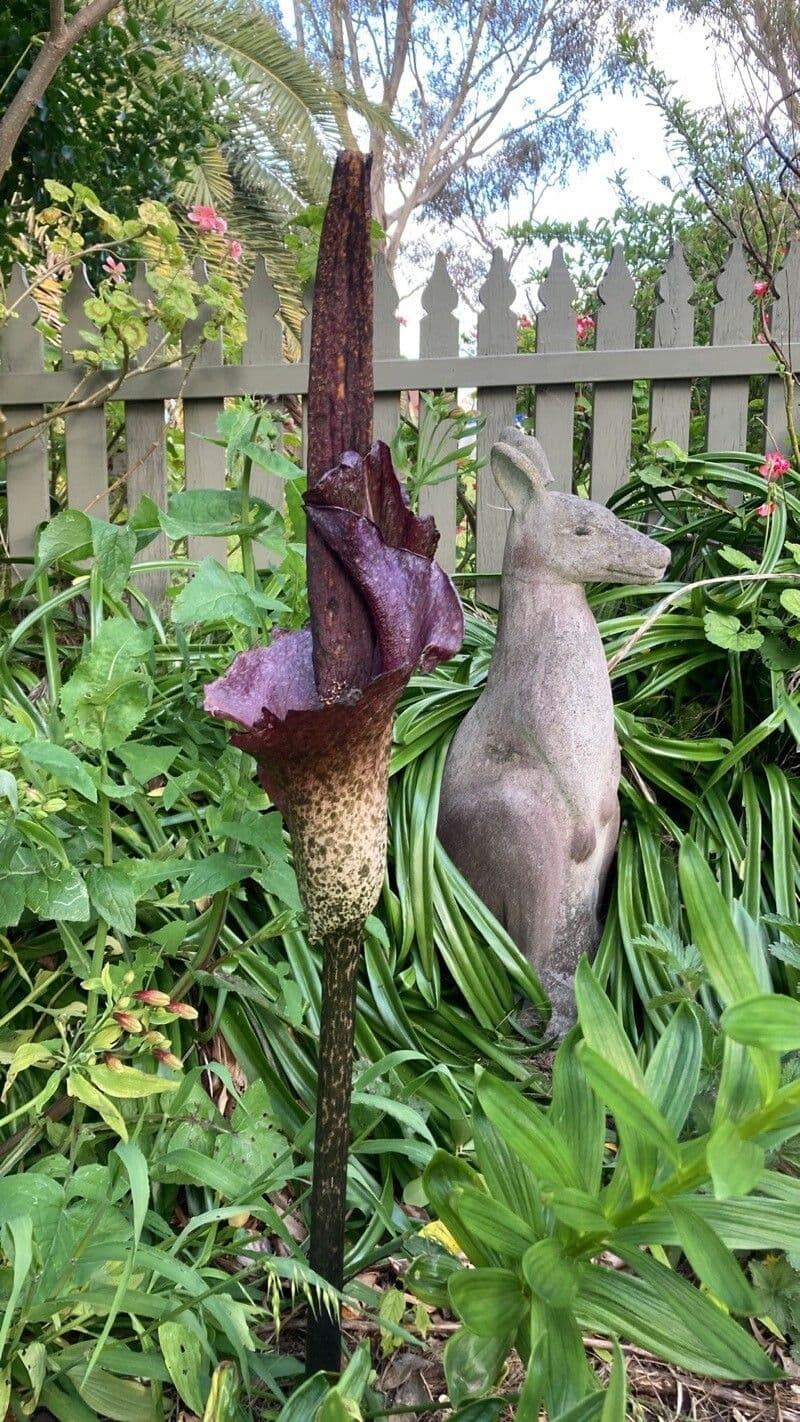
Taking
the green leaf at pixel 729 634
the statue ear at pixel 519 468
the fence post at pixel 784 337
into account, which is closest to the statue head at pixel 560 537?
the statue ear at pixel 519 468

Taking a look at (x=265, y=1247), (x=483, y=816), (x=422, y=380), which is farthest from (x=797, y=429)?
(x=265, y=1247)

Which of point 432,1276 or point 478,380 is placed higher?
point 478,380

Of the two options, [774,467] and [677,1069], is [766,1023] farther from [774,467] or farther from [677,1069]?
[774,467]

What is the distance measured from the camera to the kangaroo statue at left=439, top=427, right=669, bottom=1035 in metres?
2.02

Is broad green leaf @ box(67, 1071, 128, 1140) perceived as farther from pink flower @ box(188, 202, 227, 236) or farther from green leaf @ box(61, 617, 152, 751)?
pink flower @ box(188, 202, 227, 236)

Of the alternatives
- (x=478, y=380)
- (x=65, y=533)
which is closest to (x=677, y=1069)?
(x=65, y=533)

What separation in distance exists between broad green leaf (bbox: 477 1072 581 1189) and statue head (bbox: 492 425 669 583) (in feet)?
4.38

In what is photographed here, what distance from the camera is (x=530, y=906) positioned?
2078 mm

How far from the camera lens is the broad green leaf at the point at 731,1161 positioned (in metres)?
0.65

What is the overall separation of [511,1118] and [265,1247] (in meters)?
0.77

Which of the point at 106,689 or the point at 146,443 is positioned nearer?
the point at 106,689

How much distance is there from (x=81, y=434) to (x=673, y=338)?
186 centimetres

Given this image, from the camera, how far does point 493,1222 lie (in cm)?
90

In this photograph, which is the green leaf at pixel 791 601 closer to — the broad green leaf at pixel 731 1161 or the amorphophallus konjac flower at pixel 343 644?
the amorphophallus konjac flower at pixel 343 644
